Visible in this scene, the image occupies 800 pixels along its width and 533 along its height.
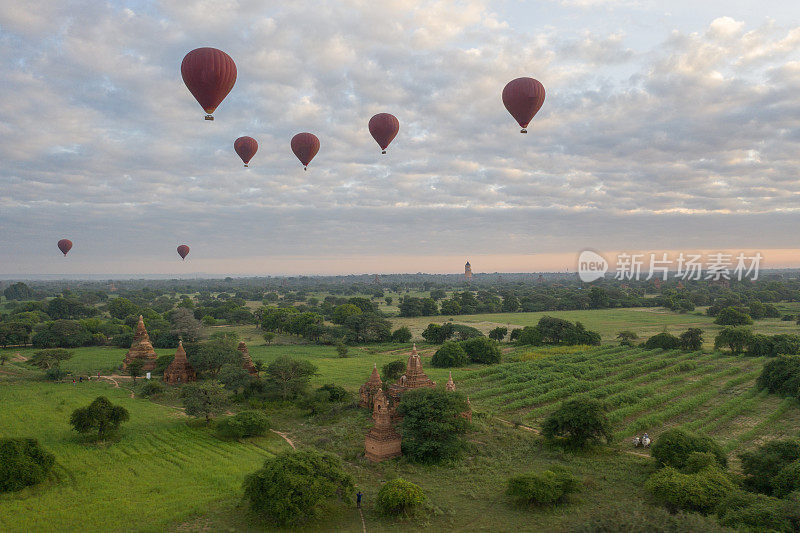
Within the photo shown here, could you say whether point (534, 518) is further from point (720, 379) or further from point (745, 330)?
point (745, 330)

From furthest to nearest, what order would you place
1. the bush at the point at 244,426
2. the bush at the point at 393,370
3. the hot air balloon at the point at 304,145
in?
the bush at the point at 393,370, the hot air balloon at the point at 304,145, the bush at the point at 244,426

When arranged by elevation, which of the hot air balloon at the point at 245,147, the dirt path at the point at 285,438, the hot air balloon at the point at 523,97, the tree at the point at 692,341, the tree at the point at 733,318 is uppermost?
the hot air balloon at the point at 523,97

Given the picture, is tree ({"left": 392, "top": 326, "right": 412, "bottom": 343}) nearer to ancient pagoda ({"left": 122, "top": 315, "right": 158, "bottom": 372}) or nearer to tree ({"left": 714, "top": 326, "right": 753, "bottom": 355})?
ancient pagoda ({"left": 122, "top": 315, "right": 158, "bottom": 372})

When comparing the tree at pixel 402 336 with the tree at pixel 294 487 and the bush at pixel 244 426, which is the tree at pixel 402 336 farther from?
the tree at pixel 294 487

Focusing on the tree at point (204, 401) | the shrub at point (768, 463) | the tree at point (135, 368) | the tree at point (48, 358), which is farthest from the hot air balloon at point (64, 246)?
the shrub at point (768, 463)

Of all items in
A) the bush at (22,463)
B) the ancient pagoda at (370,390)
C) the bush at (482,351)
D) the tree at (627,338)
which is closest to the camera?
the bush at (22,463)

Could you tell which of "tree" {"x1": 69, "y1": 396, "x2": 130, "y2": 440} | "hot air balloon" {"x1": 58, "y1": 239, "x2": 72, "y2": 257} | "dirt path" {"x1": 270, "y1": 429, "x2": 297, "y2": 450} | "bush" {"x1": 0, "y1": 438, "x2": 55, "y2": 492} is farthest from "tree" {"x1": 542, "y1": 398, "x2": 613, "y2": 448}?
"hot air balloon" {"x1": 58, "y1": 239, "x2": 72, "y2": 257}

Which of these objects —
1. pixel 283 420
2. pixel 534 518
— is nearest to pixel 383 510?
pixel 534 518

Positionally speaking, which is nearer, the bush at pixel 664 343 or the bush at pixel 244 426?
the bush at pixel 244 426
